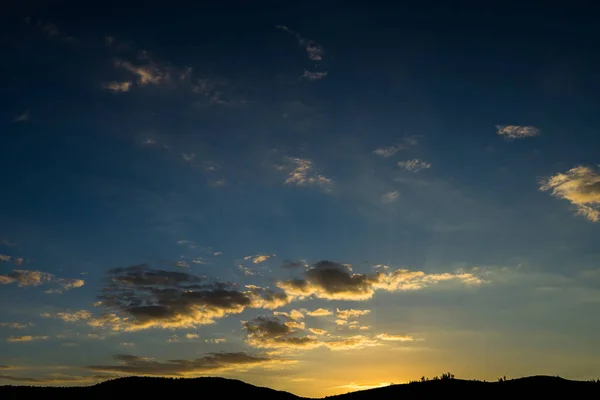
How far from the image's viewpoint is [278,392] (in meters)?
48.2

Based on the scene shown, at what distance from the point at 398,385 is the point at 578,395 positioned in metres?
13.2

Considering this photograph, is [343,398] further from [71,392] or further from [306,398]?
[71,392]

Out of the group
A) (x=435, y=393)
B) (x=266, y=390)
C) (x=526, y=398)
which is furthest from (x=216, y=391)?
(x=526, y=398)

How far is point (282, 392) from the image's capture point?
48.4m

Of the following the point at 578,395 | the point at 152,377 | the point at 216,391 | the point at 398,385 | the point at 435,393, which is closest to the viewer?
the point at 578,395

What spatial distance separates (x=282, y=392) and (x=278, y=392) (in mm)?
432

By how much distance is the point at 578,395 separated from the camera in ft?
117

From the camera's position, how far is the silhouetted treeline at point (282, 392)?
123ft

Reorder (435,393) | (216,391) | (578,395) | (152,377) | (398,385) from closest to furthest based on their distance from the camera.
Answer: (578,395) < (435,393) < (398,385) < (216,391) < (152,377)

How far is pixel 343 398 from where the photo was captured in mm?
43125

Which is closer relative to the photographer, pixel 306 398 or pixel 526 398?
pixel 526 398

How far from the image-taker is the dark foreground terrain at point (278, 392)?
37.2m

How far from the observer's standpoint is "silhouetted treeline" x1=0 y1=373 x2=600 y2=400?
37.3m

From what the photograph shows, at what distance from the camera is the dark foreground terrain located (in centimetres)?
3725
